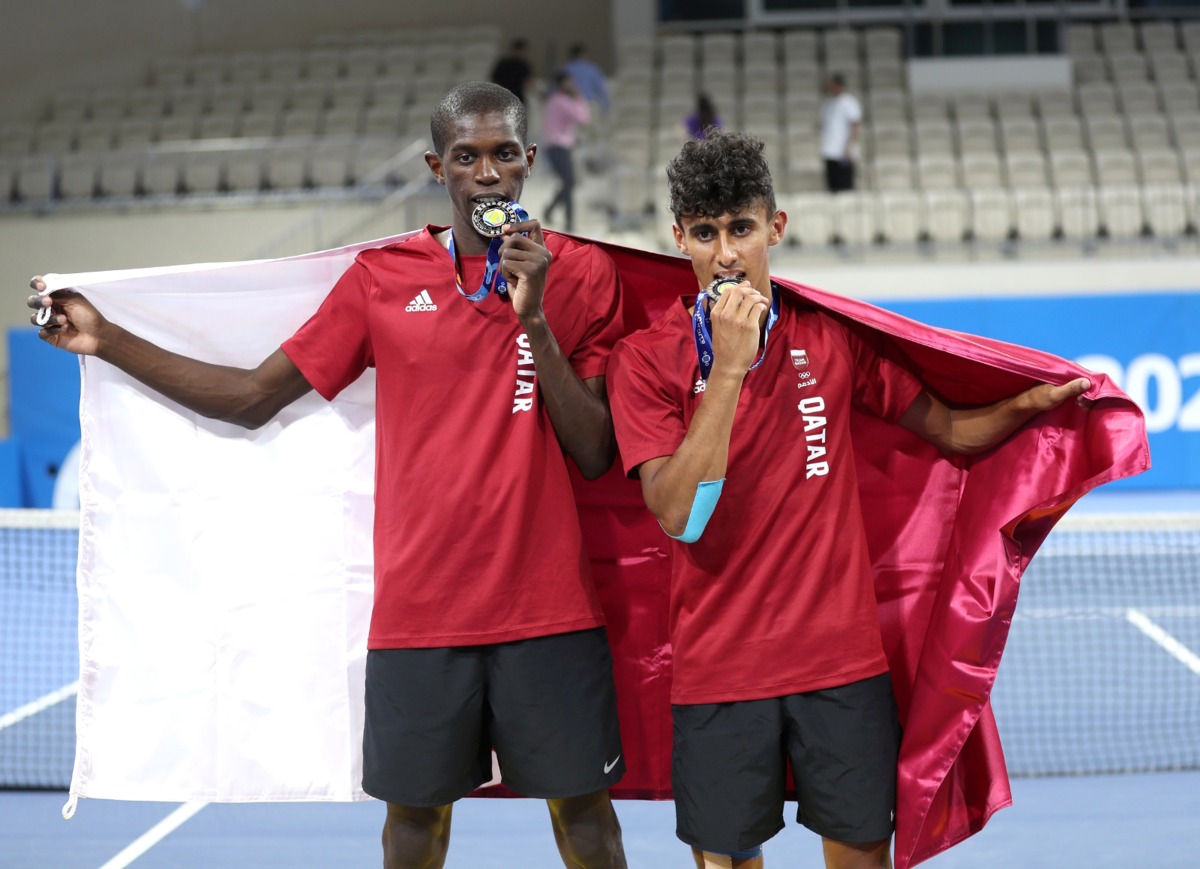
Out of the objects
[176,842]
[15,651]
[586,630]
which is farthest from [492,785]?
[15,651]

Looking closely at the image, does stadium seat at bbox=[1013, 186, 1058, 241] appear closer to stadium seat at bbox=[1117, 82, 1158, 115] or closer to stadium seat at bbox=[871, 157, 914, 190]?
stadium seat at bbox=[871, 157, 914, 190]

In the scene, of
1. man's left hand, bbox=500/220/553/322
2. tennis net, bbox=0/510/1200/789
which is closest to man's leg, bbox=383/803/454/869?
man's left hand, bbox=500/220/553/322

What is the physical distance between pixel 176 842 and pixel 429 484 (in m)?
2.46

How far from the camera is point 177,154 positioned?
49.7ft

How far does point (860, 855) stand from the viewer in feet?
9.73

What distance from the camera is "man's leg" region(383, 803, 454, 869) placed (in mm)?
3230

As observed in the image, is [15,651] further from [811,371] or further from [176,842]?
[811,371]

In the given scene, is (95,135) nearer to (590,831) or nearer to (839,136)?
(839,136)

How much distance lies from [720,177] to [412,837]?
1.72 m

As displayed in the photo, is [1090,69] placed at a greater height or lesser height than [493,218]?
greater

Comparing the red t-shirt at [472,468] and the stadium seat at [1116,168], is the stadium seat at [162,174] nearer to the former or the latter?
the stadium seat at [1116,168]

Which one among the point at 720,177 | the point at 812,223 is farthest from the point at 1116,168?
the point at 720,177

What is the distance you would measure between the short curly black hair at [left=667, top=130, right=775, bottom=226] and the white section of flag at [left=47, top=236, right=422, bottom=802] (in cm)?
118

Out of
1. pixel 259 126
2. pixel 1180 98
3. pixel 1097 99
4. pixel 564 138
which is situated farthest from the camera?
pixel 259 126
